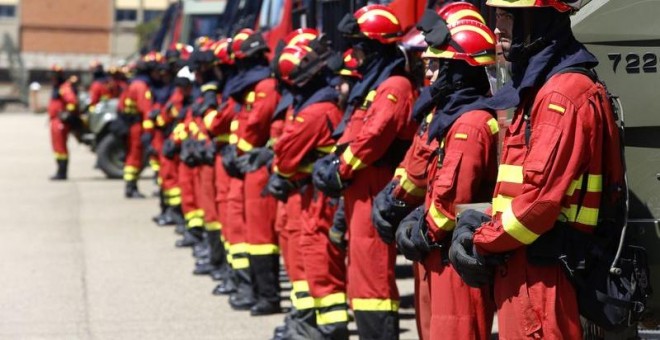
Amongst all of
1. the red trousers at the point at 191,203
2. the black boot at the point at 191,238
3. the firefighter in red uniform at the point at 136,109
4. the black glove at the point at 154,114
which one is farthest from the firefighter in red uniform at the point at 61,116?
the red trousers at the point at 191,203

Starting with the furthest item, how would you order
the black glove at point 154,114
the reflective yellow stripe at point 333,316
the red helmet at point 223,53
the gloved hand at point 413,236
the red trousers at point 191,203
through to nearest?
1. the black glove at point 154,114
2. the red trousers at point 191,203
3. the red helmet at point 223,53
4. the reflective yellow stripe at point 333,316
5. the gloved hand at point 413,236

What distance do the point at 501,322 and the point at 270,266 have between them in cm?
527

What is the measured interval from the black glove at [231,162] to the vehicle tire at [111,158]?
12746 millimetres

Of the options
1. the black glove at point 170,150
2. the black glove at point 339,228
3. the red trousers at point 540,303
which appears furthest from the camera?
the black glove at point 170,150

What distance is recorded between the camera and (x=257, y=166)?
9.60 meters

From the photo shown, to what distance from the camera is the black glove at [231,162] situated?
10.2 m

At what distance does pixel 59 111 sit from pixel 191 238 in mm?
10028

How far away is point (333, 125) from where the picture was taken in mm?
8133

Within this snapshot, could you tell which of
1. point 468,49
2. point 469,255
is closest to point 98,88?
point 468,49

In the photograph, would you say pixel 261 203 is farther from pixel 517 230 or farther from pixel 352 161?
pixel 517 230

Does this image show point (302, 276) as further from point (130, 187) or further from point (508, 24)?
point (130, 187)

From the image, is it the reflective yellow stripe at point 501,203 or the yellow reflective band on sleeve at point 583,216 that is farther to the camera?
the reflective yellow stripe at point 501,203

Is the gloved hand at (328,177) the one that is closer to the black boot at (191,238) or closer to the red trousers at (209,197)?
the red trousers at (209,197)

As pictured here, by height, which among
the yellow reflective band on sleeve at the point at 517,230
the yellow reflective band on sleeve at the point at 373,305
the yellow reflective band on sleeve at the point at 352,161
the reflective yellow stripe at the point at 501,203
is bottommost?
the yellow reflective band on sleeve at the point at 373,305
